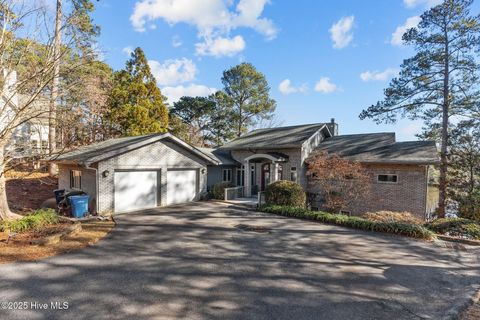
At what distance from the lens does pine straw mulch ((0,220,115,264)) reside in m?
6.96

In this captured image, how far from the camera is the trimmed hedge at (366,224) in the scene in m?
9.96

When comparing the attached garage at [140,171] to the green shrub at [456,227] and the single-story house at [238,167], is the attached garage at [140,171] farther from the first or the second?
the green shrub at [456,227]

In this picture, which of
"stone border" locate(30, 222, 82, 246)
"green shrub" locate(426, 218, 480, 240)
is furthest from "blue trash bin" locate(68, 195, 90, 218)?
"green shrub" locate(426, 218, 480, 240)

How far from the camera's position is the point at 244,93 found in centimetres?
3347

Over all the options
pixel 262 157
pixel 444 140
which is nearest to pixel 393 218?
pixel 444 140

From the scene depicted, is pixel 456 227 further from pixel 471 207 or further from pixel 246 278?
pixel 246 278

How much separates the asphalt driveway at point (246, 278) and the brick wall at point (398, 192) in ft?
21.1

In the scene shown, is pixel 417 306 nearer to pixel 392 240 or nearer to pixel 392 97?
pixel 392 240

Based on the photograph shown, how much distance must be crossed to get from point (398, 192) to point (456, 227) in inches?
191

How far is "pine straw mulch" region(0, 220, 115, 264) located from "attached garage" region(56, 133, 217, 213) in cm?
342

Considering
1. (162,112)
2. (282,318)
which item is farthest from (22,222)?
(162,112)

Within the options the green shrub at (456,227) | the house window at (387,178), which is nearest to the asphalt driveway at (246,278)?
the green shrub at (456,227)

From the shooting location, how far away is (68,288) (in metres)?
5.43

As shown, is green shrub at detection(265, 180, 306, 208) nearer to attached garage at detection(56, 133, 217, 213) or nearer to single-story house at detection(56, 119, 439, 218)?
single-story house at detection(56, 119, 439, 218)
